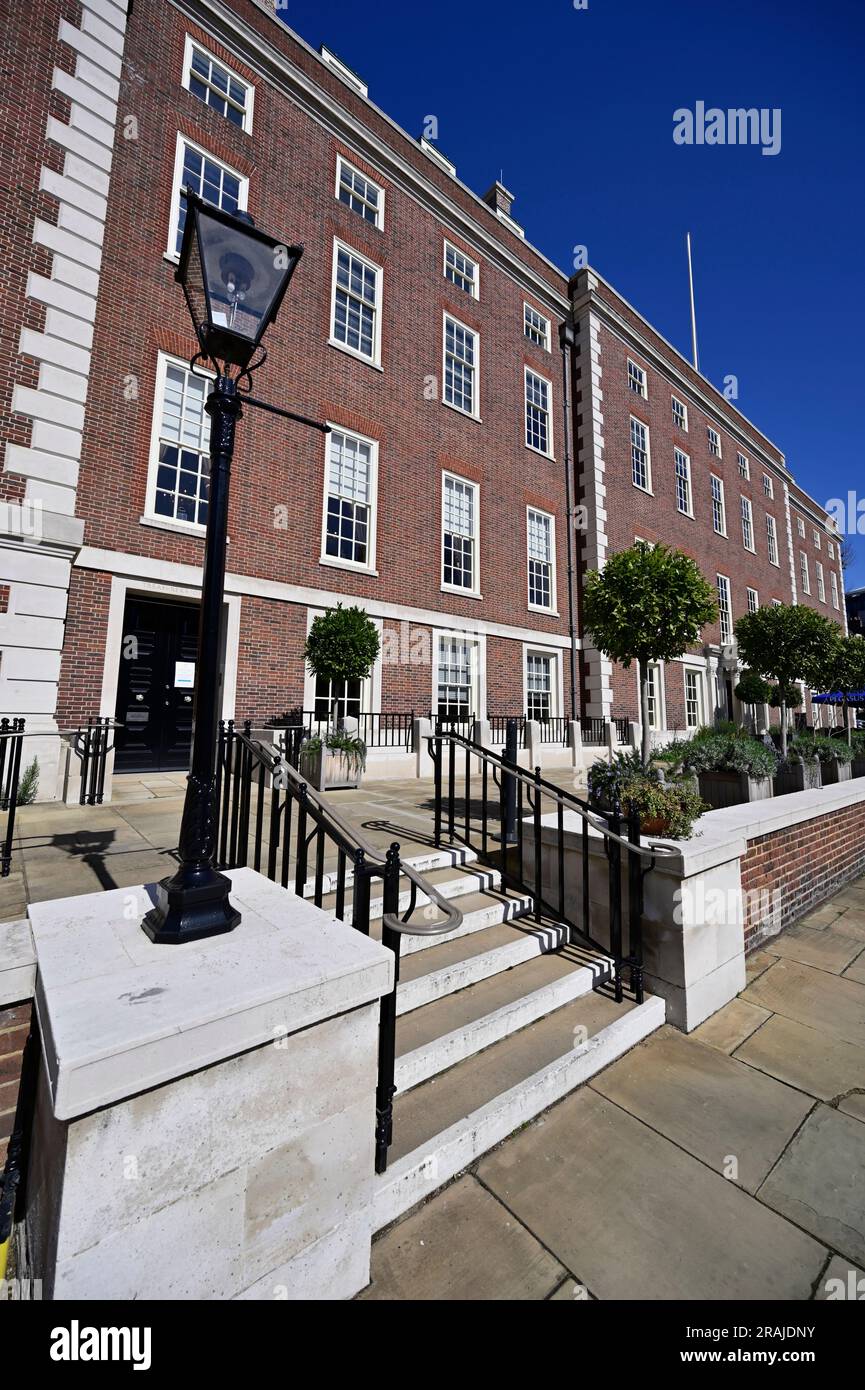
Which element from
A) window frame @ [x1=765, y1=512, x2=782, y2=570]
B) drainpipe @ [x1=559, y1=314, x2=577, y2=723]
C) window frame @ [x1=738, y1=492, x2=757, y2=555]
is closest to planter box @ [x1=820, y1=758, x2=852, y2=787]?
drainpipe @ [x1=559, y1=314, x2=577, y2=723]

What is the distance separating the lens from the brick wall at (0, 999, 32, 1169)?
2008 mm

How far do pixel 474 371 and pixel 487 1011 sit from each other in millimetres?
14980

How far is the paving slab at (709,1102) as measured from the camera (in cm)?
→ 238

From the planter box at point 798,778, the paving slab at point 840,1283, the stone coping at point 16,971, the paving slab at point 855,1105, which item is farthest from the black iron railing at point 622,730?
the stone coping at point 16,971

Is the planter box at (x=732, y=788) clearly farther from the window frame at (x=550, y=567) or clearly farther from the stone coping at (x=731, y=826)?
the window frame at (x=550, y=567)

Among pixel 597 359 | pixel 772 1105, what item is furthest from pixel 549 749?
pixel 597 359

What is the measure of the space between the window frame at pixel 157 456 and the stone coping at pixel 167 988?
301 inches

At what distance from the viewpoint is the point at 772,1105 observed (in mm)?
2688

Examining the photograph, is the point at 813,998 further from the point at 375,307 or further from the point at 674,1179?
the point at 375,307

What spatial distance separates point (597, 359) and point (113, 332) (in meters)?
14.2
